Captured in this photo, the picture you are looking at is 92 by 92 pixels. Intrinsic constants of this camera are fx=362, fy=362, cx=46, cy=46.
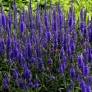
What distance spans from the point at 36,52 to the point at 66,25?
65 centimetres

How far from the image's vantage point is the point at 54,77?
11.4 feet

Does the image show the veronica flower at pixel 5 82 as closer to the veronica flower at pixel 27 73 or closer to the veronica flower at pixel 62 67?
the veronica flower at pixel 27 73

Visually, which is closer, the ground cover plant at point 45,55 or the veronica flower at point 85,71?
the veronica flower at point 85,71

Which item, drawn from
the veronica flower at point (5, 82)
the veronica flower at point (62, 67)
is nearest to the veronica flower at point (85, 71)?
the veronica flower at point (62, 67)

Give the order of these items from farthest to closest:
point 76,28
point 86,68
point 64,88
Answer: point 76,28, point 64,88, point 86,68

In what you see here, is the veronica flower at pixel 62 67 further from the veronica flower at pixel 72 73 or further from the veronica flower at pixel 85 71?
the veronica flower at pixel 85 71

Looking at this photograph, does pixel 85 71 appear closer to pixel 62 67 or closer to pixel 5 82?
pixel 62 67

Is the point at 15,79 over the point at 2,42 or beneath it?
beneath

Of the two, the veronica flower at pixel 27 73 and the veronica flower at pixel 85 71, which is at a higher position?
the veronica flower at pixel 85 71

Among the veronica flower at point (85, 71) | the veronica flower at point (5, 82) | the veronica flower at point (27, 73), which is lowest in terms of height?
the veronica flower at point (5, 82)

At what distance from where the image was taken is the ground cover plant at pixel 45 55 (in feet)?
11.0

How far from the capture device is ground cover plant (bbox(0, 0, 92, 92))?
334 centimetres

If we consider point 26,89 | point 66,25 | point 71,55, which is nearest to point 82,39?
point 66,25

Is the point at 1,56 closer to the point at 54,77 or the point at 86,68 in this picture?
the point at 54,77
